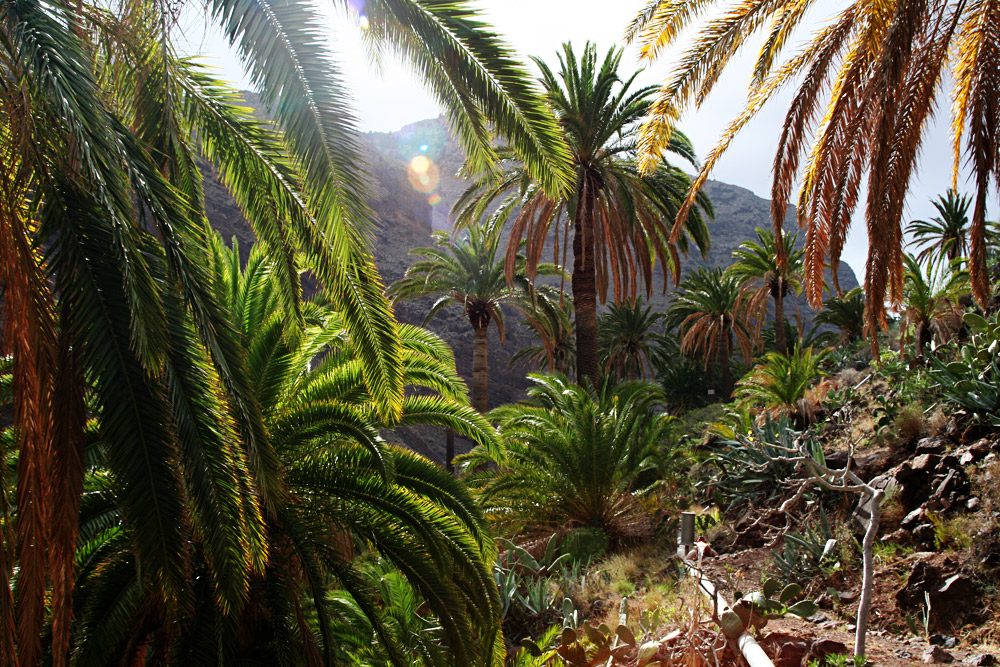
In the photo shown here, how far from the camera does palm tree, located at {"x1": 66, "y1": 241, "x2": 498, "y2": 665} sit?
6895 mm

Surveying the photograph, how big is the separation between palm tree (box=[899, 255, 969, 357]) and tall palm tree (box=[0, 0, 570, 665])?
10431 millimetres

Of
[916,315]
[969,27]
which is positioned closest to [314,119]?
[969,27]

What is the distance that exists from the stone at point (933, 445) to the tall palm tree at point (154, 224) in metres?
5.79

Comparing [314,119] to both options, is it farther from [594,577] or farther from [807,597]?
[594,577]

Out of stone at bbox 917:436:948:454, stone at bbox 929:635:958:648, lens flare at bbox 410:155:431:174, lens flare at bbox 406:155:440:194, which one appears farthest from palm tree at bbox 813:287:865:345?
lens flare at bbox 410:155:431:174

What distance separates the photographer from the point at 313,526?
7.62 metres

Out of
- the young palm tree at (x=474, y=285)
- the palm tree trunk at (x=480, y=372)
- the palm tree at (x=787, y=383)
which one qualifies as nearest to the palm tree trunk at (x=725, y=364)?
the young palm tree at (x=474, y=285)

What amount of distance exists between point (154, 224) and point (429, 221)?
61.1m

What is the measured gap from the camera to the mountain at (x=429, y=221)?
149 feet

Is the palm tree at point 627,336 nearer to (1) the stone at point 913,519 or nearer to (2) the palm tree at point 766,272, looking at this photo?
(2) the palm tree at point 766,272

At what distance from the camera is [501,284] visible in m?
24.2

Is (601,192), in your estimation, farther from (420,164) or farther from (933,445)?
(420,164)

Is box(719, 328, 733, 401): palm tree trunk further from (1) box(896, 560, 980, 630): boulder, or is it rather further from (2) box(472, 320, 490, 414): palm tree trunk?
(1) box(896, 560, 980, 630): boulder

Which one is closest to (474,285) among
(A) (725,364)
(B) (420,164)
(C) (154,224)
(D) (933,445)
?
(A) (725,364)
